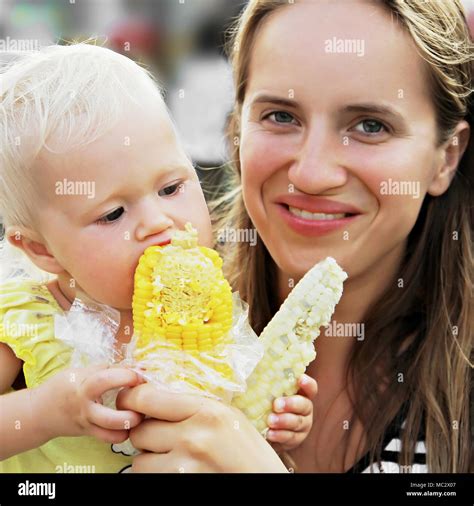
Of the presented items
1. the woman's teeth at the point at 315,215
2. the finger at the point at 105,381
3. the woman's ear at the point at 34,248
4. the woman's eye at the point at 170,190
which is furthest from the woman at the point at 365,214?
the woman's ear at the point at 34,248

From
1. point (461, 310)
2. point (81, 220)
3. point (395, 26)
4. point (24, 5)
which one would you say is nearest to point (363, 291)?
point (461, 310)

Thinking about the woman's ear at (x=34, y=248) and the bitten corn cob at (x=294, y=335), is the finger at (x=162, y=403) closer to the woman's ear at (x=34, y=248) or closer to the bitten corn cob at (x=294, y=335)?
the bitten corn cob at (x=294, y=335)

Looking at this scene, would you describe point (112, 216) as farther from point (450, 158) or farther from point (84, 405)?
point (450, 158)

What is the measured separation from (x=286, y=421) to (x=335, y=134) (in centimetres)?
59

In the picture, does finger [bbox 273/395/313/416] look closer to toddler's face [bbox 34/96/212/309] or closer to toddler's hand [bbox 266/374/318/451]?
toddler's hand [bbox 266/374/318/451]

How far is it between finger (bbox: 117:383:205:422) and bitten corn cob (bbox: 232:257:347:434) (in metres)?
0.12

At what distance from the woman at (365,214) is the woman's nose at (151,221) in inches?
12.7

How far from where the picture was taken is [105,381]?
4.32 ft

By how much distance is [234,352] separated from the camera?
4.47 feet

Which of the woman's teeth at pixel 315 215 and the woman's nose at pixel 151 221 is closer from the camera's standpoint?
the woman's nose at pixel 151 221

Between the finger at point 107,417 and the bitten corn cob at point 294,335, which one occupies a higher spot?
the bitten corn cob at point 294,335

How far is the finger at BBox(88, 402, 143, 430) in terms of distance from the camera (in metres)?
1.33

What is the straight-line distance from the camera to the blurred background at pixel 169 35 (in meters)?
1.67

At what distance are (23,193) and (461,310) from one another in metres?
0.97
